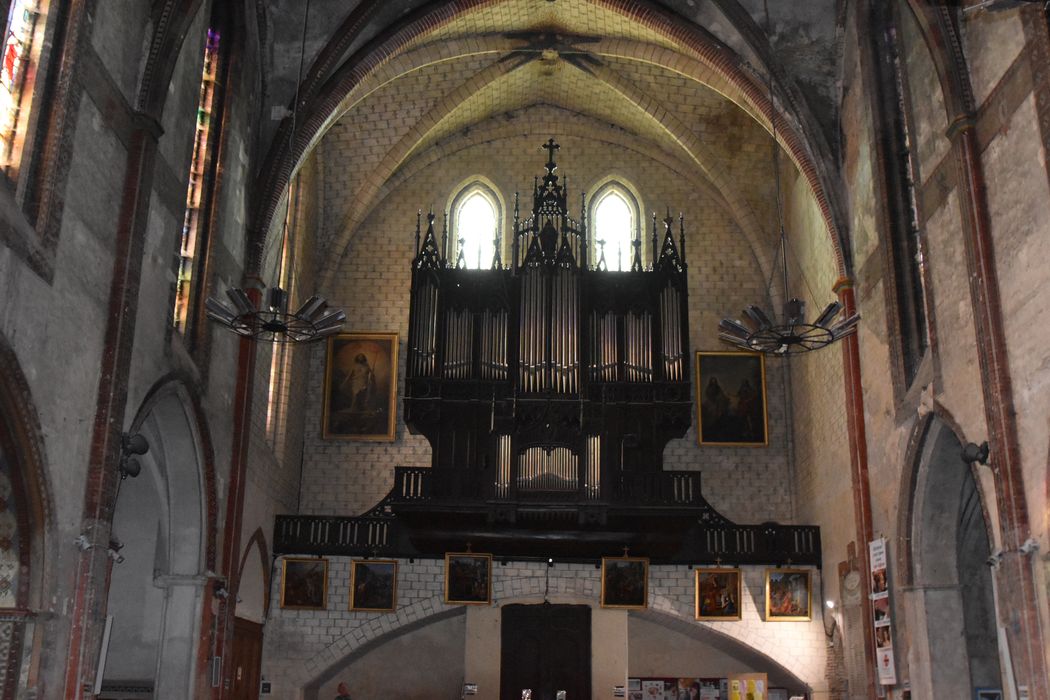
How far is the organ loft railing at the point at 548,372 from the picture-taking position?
18.8 m

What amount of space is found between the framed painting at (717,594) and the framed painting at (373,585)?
17.9ft

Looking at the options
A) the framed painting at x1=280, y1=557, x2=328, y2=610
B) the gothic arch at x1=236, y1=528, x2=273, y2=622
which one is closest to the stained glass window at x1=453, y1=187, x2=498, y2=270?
the framed painting at x1=280, y1=557, x2=328, y2=610

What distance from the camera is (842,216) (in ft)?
58.2

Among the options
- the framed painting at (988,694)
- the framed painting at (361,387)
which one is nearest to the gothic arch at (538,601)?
the framed painting at (361,387)

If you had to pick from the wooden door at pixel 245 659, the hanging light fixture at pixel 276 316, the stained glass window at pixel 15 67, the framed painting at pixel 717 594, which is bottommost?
the wooden door at pixel 245 659

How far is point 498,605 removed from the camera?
2025 cm

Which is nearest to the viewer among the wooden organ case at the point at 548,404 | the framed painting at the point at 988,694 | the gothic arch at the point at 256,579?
the framed painting at the point at 988,694

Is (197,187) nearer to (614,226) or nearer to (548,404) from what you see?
(548,404)

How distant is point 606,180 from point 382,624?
10744 mm

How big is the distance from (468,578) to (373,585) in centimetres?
169

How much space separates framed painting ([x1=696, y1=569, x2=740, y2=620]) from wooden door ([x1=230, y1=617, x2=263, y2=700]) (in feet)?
25.3

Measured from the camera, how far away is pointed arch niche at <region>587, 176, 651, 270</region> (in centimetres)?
2406

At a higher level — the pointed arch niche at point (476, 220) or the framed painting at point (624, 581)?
the pointed arch niche at point (476, 220)

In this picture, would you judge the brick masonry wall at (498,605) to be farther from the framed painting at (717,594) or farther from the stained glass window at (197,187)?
the stained glass window at (197,187)
